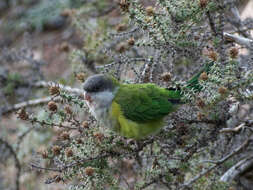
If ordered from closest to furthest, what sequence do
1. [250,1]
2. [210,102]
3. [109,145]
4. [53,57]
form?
1. [210,102]
2. [109,145]
3. [250,1]
4. [53,57]

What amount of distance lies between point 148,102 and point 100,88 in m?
0.38

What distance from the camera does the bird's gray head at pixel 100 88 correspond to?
228 centimetres

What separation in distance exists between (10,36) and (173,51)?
462 cm

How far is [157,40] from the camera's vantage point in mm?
2092

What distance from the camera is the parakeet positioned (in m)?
2.16

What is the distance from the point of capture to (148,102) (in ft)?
7.34

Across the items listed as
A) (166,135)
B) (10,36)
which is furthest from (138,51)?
(10,36)

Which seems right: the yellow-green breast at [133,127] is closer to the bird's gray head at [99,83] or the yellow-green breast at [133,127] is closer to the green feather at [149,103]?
the green feather at [149,103]

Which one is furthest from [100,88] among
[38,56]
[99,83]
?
[38,56]

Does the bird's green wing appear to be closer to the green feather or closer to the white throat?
the green feather

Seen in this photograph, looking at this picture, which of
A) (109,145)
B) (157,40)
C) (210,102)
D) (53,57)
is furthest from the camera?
(53,57)

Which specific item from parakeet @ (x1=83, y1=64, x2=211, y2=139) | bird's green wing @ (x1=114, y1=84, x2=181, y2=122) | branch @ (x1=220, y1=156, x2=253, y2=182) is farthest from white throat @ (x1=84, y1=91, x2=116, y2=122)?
branch @ (x1=220, y1=156, x2=253, y2=182)

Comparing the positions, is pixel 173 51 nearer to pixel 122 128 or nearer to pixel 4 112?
pixel 122 128

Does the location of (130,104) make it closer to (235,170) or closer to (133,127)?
(133,127)
